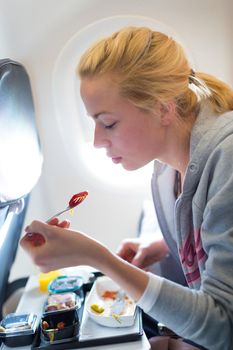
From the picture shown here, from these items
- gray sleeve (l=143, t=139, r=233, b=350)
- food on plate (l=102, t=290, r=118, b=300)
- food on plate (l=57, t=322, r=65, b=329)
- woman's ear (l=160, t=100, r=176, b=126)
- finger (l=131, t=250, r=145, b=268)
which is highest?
woman's ear (l=160, t=100, r=176, b=126)

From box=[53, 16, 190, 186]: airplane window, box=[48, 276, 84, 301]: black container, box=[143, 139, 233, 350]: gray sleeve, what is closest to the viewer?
box=[143, 139, 233, 350]: gray sleeve

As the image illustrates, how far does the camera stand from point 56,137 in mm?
1575

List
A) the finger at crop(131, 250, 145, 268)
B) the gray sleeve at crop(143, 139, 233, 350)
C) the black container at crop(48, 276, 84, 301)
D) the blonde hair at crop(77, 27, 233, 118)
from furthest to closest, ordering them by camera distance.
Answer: the finger at crop(131, 250, 145, 268) → the black container at crop(48, 276, 84, 301) → the blonde hair at crop(77, 27, 233, 118) → the gray sleeve at crop(143, 139, 233, 350)

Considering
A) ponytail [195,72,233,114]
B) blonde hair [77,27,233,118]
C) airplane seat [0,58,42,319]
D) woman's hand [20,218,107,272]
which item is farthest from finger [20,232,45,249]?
ponytail [195,72,233,114]

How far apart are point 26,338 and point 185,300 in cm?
42

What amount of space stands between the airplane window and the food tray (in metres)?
0.72

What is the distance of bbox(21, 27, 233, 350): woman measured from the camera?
0.84 metres

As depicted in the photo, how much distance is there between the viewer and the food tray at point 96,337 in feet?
3.20

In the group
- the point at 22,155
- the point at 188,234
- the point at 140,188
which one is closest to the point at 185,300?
the point at 188,234

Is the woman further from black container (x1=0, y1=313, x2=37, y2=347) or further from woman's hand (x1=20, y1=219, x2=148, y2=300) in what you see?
black container (x1=0, y1=313, x2=37, y2=347)

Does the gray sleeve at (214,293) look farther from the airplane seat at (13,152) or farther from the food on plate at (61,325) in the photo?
the airplane seat at (13,152)

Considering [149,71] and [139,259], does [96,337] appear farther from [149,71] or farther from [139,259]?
[149,71]

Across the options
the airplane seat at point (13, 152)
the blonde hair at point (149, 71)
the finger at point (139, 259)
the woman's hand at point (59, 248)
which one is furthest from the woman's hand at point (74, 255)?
the finger at point (139, 259)

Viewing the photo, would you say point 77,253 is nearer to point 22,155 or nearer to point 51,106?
point 22,155
